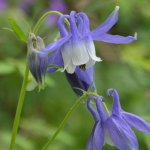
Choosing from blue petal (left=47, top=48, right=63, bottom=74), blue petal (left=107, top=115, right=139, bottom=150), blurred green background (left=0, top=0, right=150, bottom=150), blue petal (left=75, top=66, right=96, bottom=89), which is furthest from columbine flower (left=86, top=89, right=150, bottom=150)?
blurred green background (left=0, top=0, right=150, bottom=150)

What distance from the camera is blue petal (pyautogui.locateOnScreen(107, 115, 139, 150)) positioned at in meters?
1.45

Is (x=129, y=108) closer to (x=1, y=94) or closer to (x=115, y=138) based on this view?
(x=1, y=94)

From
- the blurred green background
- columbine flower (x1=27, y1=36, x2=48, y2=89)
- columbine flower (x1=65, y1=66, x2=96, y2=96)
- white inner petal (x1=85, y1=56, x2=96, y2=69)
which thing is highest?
columbine flower (x1=27, y1=36, x2=48, y2=89)

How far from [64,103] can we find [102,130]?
2.49 metres

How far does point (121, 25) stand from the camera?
4359mm

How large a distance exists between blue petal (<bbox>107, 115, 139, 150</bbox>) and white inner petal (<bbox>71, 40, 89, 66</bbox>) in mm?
431

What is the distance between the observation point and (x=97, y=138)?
151cm

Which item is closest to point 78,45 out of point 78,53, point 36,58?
point 78,53

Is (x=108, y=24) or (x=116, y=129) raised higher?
(x=108, y=24)

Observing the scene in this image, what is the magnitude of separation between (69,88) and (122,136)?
2222mm

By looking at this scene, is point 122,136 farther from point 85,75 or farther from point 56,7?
point 56,7

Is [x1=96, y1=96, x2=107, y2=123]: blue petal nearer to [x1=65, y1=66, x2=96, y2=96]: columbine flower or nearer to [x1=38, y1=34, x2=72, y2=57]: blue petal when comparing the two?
[x1=65, y1=66, x2=96, y2=96]: columbine flower

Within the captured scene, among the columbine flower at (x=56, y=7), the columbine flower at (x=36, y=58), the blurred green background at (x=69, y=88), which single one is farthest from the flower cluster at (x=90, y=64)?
the columbine flower at (x=56, y=7)

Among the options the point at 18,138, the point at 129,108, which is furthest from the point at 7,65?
the point at 129,108
